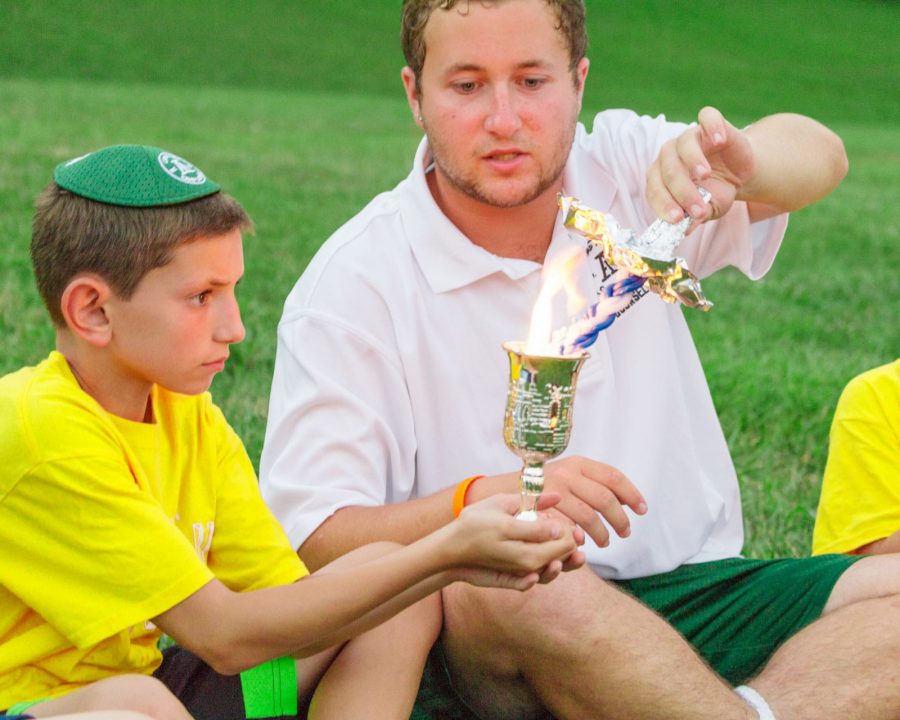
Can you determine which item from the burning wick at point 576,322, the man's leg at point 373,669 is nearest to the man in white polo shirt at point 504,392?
the man's leg at point 373,669

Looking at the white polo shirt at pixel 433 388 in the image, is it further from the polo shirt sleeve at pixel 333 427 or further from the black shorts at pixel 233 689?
the black shorts at pixel 233 689

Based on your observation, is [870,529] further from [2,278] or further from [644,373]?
[2,278]

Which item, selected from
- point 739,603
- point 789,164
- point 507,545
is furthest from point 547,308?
point 789,164

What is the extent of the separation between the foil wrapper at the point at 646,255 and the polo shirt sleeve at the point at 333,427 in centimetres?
94

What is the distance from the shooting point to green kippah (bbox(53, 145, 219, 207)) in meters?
2.80

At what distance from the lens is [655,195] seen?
9.94ft

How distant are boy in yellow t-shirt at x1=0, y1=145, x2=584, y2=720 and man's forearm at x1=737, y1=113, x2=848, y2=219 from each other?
4.30 feet

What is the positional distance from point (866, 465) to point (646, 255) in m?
1.60

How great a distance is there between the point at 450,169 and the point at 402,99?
2431cm

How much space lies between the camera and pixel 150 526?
2703 mm

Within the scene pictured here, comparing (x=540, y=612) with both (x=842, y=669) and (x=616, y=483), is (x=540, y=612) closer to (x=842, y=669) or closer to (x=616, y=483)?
(x=616, y=483)

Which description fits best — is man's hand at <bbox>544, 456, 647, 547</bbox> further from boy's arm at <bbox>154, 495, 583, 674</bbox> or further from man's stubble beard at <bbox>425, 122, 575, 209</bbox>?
man's stubble beard at <bbox>425, 122, 575, 209</bbox>

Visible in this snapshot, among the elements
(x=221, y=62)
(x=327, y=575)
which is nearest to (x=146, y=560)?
(x=327, y=575)

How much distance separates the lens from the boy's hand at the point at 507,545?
2.45m
